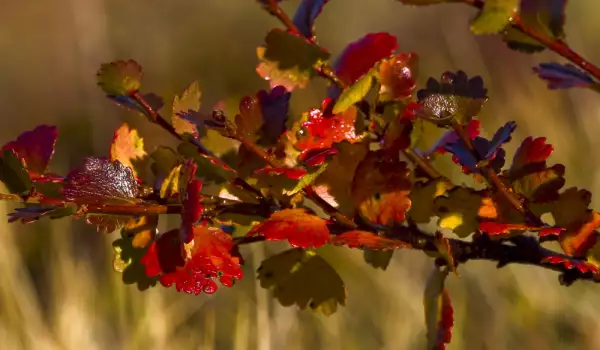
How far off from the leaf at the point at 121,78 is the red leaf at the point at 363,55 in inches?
4.6

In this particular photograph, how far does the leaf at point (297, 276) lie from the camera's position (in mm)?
523

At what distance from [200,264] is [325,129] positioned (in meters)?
0.10

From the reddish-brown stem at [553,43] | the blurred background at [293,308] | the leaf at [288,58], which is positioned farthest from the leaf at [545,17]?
the blurred background at [293,308]

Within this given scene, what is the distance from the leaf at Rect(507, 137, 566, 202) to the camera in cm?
42

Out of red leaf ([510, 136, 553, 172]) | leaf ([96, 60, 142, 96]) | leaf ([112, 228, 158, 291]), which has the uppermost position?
red leaf ([510, 136, 553, 172])

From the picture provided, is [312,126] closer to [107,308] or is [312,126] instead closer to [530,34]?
[530,34]

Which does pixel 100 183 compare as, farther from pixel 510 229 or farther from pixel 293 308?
pixel 293 308

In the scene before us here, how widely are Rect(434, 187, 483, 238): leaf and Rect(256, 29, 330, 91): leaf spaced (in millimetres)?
104

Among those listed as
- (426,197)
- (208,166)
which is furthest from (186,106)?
(426,197)

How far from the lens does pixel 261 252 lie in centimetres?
126

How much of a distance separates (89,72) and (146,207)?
2.38m

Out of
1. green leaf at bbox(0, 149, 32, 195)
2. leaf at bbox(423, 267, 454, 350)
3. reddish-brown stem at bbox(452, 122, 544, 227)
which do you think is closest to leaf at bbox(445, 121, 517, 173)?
reddish-brown stem at bbox(452, 122, 544, 227)

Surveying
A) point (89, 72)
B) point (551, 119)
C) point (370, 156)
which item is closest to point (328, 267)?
point (370, 156)

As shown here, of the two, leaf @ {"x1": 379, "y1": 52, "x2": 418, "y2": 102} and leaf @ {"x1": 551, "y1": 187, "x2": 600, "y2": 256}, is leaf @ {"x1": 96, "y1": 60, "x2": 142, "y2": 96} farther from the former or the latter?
leaf @ {"x1": 551, "y1": 187, "x2": 600, "y2": 256}
